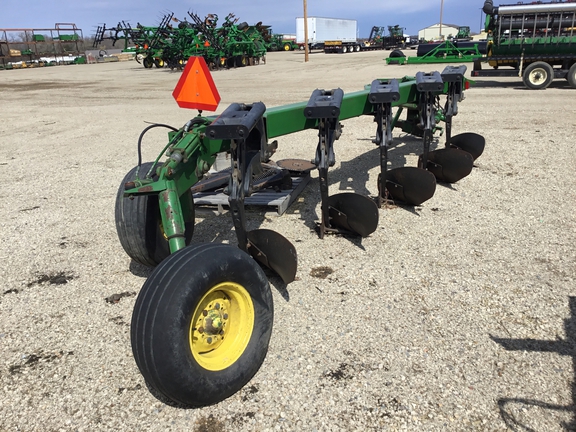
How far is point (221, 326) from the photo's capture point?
2.18m

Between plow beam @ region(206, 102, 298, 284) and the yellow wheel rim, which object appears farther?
plow beam @ region(206, 102, 298, 284)

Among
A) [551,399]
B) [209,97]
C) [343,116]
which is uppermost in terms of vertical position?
[209,97]

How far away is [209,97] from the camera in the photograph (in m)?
2.98

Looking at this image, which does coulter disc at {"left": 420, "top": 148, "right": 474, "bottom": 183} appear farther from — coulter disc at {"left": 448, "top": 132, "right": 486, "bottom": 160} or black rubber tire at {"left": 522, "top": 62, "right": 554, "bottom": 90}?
black rubber tire at {"left": 522, "top": 62, "right": 554, "bottom": 90}

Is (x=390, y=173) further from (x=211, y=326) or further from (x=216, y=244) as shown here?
(x=211, y=326)

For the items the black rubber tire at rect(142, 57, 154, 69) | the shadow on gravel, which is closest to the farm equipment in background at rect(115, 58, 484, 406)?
the shadow on gravel

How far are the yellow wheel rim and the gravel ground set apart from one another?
227 mm

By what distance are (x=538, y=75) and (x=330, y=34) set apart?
3540 centimetres

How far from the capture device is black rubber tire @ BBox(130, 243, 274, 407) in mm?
1877

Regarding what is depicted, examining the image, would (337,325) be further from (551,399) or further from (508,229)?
(508,229)

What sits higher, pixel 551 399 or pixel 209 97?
pixel 209 97

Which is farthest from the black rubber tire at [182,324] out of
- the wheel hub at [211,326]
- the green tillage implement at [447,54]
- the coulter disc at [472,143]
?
the green tillage implement at [447,54]

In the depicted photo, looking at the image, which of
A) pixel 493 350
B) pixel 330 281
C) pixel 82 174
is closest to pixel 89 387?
pixel 330 281

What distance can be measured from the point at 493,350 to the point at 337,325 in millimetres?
846
